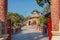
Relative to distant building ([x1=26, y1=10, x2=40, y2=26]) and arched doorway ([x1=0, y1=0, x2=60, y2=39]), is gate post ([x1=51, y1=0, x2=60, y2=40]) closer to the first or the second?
arched doorway ([x1=0, y1=0, x2=60, y2=39])

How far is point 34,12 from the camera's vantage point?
53.6 metres

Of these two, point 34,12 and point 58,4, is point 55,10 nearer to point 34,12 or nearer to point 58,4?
point 58,4

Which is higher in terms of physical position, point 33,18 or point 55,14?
point 33,18

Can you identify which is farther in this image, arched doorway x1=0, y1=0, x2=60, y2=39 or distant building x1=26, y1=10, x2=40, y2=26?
distant building x1=26, y1=10, x2=40, y2=26

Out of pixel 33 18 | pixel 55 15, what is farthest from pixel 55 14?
pixel 33 18

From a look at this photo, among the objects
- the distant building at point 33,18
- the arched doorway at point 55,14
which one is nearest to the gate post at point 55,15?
the arched doorway at point 55,14

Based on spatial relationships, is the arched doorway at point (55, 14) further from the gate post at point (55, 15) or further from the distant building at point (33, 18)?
the distant building at point (33, 18)

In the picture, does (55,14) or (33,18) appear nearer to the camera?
(55,14)

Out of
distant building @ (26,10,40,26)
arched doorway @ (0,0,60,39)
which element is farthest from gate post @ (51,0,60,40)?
distant building @ (26,10,40,26)

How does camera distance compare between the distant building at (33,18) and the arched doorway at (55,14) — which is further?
the distant building at (33,18)

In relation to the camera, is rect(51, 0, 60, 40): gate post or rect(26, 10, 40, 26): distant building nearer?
rect(51, 0, 60, 40): gate post

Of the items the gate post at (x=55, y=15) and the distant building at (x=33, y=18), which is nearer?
the gate post at (x=55, y=15)

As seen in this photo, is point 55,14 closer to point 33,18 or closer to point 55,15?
point 55,15

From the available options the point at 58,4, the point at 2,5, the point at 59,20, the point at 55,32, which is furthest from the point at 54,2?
the point at 2,5
